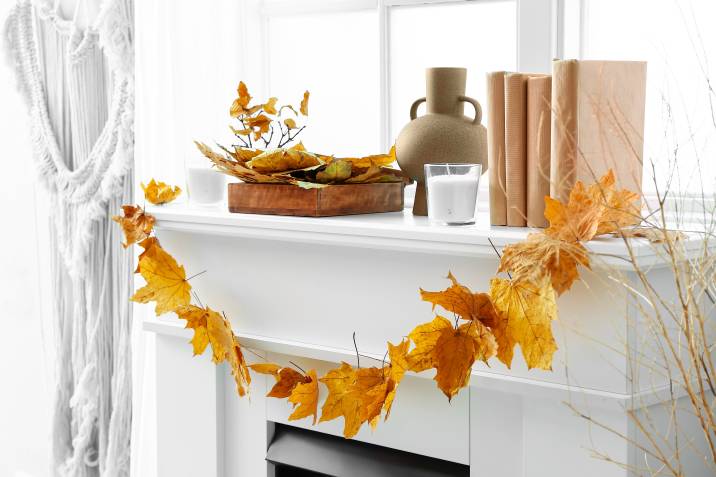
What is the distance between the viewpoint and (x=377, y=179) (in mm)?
1571

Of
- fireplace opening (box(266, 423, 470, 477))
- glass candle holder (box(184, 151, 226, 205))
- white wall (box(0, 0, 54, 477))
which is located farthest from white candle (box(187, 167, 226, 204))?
white wall (box(0, 0, 54, 477))

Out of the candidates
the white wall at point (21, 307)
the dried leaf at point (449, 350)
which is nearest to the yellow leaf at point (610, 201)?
the dried leaf at point (449, 350)

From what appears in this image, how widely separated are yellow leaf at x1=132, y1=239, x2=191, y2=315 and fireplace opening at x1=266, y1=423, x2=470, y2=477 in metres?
0.29

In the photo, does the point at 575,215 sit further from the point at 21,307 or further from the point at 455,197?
the point at 21,307

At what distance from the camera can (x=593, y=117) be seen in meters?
1.25

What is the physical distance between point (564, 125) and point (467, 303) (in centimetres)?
29

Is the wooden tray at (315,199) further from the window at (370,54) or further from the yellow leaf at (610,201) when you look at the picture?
the yellow leaf at (610,201)

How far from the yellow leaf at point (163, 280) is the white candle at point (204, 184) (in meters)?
0.15

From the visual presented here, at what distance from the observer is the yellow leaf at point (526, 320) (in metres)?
1.15

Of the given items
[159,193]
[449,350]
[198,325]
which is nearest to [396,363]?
[449,350]

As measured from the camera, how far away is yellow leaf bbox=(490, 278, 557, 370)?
115 centimetres

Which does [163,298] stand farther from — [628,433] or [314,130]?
[628,433]

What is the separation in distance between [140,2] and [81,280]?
31.6 inches

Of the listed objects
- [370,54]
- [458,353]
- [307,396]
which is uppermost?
[370,54]
